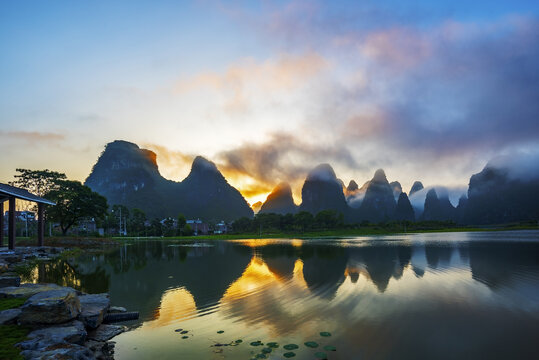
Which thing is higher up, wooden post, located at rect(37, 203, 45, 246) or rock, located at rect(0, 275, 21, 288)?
wooden post, located at rect(37, 203, 45, 246)

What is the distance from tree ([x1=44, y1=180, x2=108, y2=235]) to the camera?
41938 mm

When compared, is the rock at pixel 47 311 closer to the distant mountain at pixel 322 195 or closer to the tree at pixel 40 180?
the tree at pixel 40 180

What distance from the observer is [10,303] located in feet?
27.5

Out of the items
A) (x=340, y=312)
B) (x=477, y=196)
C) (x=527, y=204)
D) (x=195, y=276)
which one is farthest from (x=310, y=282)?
(x=477, y=196)

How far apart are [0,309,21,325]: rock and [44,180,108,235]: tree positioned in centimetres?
4037

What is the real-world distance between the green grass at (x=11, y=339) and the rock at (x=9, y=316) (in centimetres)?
24

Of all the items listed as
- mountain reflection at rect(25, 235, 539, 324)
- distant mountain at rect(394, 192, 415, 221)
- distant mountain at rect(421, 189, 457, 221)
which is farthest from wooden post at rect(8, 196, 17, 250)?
distant mountain at rect(421, 189, 457, 221)

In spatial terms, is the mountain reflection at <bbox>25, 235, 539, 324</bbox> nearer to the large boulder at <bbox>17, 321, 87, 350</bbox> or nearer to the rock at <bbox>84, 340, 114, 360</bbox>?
the rock at <bbox>84, 340, 114, 360</bbox>

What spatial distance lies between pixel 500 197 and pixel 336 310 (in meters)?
184

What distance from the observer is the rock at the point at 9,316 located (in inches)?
276

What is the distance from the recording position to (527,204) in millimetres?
138125

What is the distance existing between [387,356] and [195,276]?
525 inches

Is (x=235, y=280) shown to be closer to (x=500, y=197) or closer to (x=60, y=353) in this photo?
(x=60, y=353)

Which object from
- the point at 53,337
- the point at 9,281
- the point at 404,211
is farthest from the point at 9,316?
the point at 404,211
